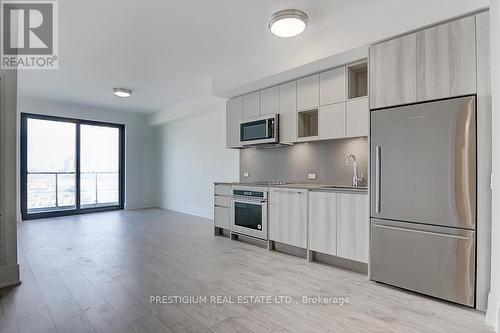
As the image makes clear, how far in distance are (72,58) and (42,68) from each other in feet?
2.90

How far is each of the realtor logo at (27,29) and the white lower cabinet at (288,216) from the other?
328cm

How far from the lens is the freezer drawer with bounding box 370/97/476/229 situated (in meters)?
2.25

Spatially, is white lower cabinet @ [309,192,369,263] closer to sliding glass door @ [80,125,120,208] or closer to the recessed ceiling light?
the recessed ceiling light

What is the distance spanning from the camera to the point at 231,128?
4.94 metres

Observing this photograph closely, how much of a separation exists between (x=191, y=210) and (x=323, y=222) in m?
4.44

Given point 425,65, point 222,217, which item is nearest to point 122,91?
point 222,217

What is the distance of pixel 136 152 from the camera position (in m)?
7.96

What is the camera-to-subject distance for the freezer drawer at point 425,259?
224 cm

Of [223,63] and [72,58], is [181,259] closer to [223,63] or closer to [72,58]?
[223,63]

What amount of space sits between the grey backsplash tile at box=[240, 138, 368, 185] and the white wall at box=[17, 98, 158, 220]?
13.7 feet

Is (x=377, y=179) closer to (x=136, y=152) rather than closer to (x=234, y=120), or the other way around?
(x=234, y=120)

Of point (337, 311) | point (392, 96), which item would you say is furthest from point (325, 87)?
point (337, 311)

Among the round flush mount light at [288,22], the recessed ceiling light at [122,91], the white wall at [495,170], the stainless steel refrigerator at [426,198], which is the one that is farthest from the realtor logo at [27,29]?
the white wall at [495,170]

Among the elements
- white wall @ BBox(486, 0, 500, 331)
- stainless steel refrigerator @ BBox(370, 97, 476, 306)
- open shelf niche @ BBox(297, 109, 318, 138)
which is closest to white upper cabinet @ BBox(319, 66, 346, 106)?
open shelf niche @ BBox(297, 109, 318, 138)
